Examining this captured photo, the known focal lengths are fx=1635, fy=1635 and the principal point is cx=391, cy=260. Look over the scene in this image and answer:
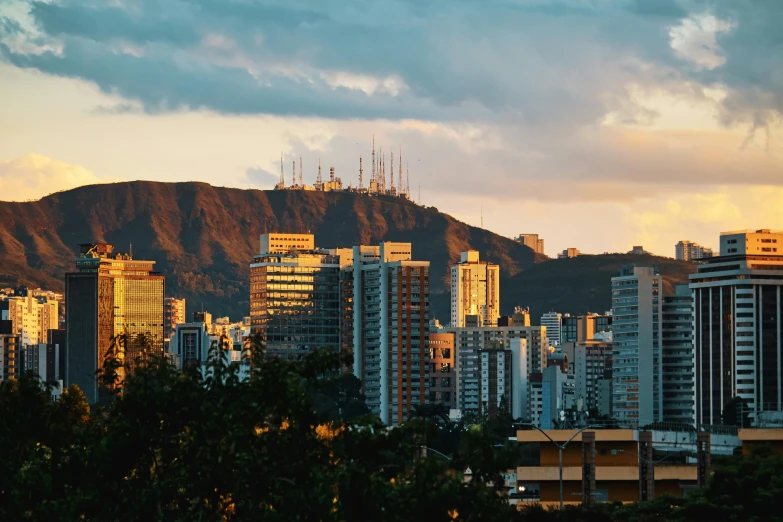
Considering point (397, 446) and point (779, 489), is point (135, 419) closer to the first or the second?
point (397, 446)

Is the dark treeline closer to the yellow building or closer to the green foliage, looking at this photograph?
the green foliage

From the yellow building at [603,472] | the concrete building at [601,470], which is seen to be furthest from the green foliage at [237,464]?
the yellow building at [603,472]

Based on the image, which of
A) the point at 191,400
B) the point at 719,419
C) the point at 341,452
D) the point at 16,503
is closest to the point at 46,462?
the point at 16,503

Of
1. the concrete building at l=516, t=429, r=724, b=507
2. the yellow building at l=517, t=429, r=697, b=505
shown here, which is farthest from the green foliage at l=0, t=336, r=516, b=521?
the yellow building at l=517, t=429, r=697, b=505

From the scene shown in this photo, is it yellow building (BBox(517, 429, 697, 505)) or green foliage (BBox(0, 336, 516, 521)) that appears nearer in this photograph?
green foliage (BBox(0, 336, 516, 521))

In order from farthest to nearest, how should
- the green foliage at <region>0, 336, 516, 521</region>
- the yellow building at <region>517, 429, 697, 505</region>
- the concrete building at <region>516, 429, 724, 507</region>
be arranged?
the yellow building at <region>517, 429, 697, 505</region>, the concrete building at <region>516, 429, 724, 507</region>, the green foliage at <region>0, 336, 516, 521</region>

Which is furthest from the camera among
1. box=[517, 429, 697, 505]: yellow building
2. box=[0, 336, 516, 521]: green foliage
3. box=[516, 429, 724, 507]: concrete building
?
box=[517, 429, 697, 505]: yellow building

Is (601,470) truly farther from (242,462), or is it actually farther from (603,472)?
(242,462)
